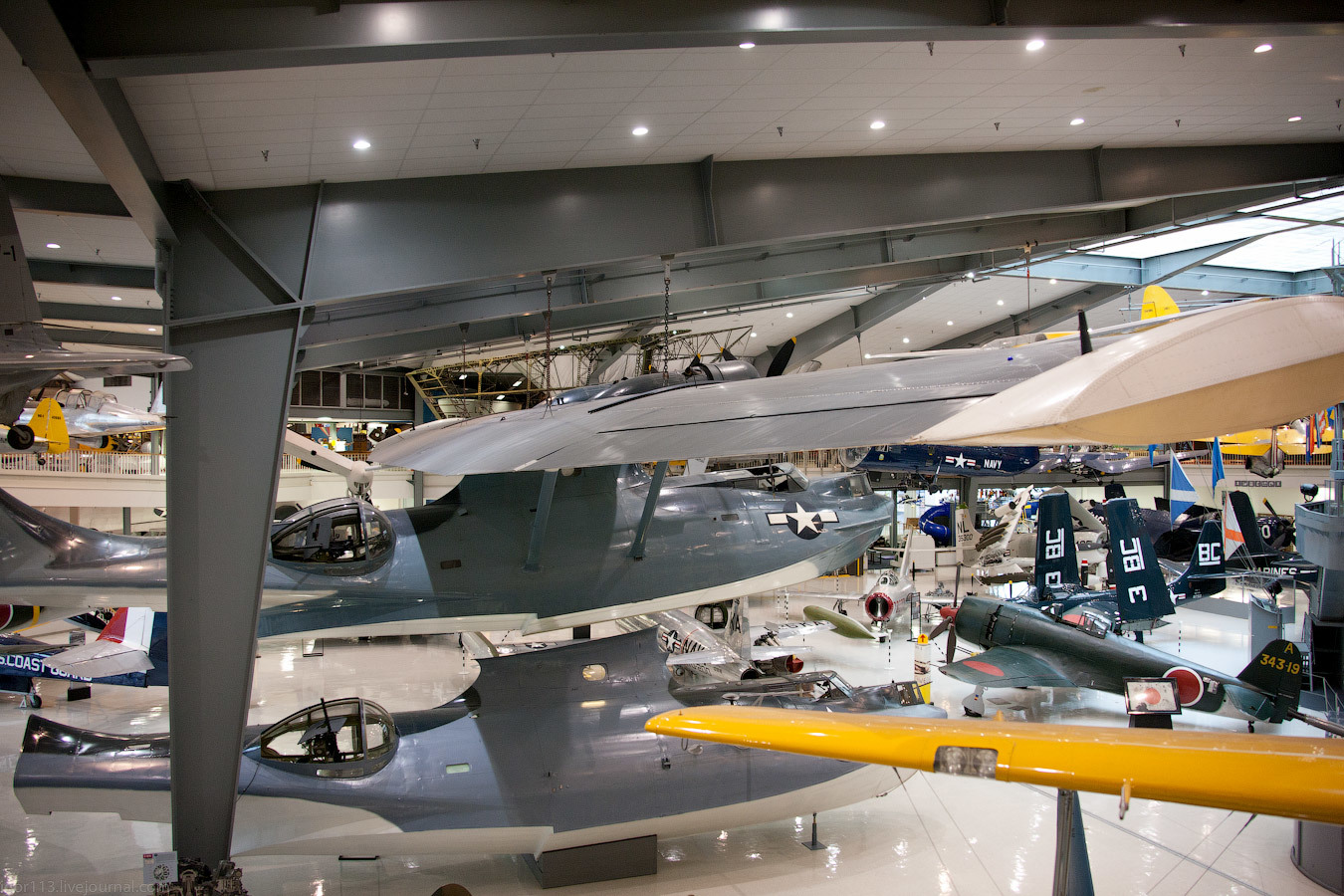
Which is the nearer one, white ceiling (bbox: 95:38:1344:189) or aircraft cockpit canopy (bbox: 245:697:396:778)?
white ceiling (bbox: 95:38:1344:189)

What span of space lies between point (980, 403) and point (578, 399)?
19.5 ft

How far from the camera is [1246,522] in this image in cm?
1339

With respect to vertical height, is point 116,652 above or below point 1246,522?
below

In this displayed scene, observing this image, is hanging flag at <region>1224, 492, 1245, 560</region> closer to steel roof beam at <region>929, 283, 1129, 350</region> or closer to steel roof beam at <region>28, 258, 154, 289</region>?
steel roof beam at <region>929, 283, 1129, 350</region>

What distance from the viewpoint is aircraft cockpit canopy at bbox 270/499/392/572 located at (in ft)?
21.8

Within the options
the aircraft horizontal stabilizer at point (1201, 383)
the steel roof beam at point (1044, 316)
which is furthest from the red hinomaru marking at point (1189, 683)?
the steel roof beam at point (1044, 316)

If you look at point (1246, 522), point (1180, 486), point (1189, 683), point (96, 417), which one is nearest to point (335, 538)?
point (1189, 683)

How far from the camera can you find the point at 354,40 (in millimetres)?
3977

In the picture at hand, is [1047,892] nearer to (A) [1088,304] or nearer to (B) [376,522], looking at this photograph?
(B) [376,522]

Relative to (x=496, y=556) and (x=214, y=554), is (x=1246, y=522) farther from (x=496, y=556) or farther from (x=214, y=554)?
(x=214, y=554)

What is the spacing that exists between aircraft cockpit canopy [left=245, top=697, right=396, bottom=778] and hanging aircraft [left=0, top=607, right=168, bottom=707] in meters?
5.02

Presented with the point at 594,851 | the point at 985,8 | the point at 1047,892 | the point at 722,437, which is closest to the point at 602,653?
the point at 594,851

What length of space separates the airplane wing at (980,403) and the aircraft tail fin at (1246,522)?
9.98 meters

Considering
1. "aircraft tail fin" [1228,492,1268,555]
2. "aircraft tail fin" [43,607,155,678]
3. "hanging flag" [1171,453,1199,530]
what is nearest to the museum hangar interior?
"aircraft tail fin" [43,607,155,678]
